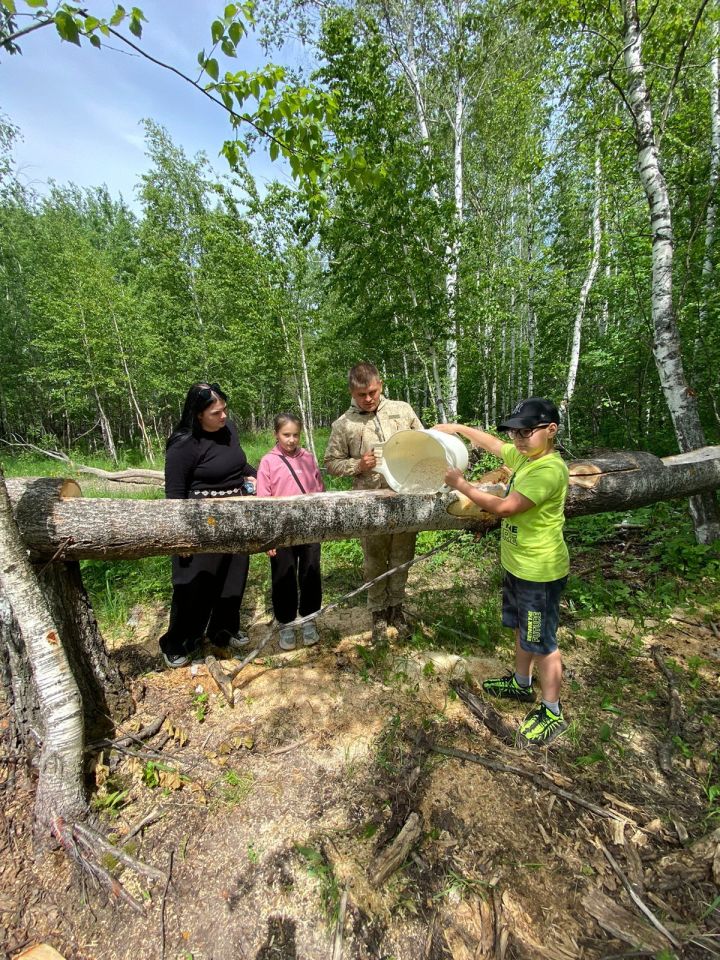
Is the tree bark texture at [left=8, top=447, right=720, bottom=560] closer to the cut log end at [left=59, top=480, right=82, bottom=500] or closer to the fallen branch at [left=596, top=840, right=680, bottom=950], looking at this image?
the cut log end at [left=59, top=480, right=82, bottom=500]

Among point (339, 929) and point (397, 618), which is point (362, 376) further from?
point (339, 929)

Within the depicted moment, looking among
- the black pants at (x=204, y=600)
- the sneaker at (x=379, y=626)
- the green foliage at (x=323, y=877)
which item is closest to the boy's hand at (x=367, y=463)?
the black pants at (x=204, y=600)

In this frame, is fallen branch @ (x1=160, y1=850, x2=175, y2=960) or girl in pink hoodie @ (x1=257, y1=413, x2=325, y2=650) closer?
fallen branch @ (x1=160, y1=850, x2=175, y2=960)

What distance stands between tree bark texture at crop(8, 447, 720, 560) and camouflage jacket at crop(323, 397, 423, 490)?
1.34 feet

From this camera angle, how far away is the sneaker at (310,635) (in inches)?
135

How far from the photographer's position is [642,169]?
408 centimetres

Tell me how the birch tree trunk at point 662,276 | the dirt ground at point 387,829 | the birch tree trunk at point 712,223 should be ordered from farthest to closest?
the birch tree trunk at point 712,223 → the birch tree trunk at point 662,276 → the dirt ground at point 387,829

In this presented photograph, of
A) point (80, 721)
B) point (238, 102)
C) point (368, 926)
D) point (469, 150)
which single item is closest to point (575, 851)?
point (368, 926)

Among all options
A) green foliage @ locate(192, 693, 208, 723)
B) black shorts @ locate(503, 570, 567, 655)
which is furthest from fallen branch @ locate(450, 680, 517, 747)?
green foliage @ locate(192, 693, 208, 723)

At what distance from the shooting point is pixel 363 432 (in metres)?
3.02

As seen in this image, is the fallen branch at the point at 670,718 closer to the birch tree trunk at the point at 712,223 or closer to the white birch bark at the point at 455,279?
the birch tree trunk at the point at 712,223

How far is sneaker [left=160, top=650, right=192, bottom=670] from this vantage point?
9.87ft

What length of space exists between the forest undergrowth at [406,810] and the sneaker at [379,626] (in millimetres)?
79

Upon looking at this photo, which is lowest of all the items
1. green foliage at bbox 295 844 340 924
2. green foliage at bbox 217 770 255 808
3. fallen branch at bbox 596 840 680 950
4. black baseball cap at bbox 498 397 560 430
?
green foliage at bbox 295 844 340 924
